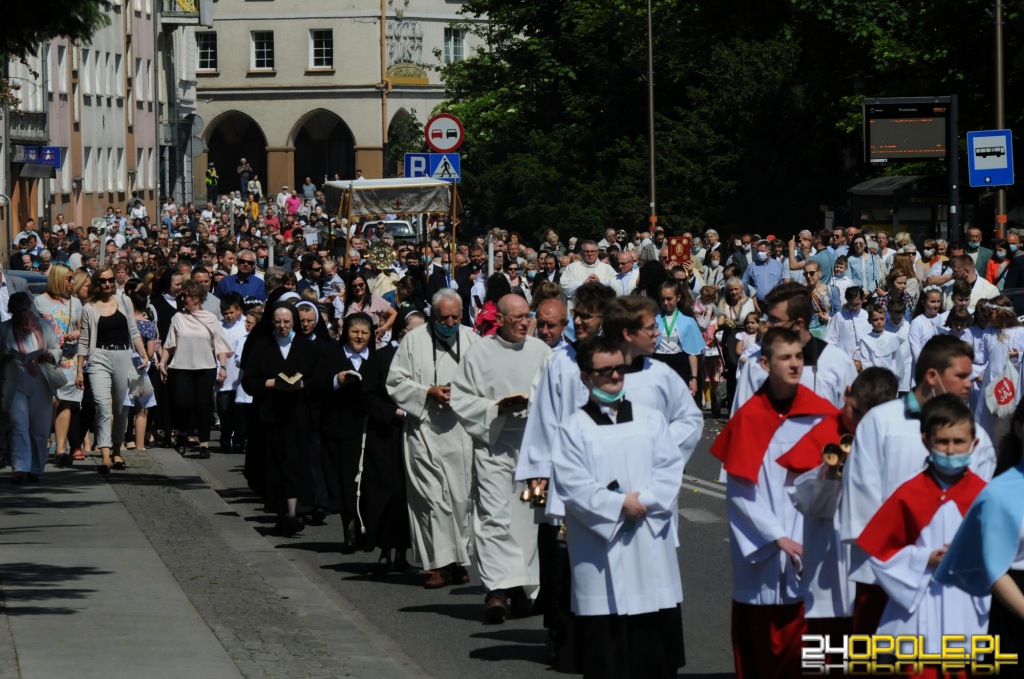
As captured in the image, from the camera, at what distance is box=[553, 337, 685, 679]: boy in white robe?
7.95 meters

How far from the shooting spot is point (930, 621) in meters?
6.80

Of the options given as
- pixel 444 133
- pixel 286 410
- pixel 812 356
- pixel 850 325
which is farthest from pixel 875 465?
pixel 444 133

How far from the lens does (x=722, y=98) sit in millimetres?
47969

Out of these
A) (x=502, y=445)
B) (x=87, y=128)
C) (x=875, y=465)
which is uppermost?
(x=87, y=128)

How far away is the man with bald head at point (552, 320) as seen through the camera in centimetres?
1102

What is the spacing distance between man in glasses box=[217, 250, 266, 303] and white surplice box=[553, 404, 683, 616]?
1605 cm

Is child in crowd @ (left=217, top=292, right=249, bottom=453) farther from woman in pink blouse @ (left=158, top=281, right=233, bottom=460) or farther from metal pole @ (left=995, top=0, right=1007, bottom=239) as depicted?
metal pole @ (left=995, top=0, right=1007, bottom=239)

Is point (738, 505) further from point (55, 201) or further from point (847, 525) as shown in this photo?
point (55, 201)

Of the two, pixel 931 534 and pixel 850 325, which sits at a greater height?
pixel 850 325

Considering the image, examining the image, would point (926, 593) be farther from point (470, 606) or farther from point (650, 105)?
point (650, 105)

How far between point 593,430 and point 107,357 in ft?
38.0

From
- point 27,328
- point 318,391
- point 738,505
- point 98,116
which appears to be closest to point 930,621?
point 738,505

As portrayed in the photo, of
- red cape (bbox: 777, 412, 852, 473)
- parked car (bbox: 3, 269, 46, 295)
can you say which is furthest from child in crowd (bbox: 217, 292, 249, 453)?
red cape (bbox: 777, 412, 852, 473)

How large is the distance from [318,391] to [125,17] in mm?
61176
